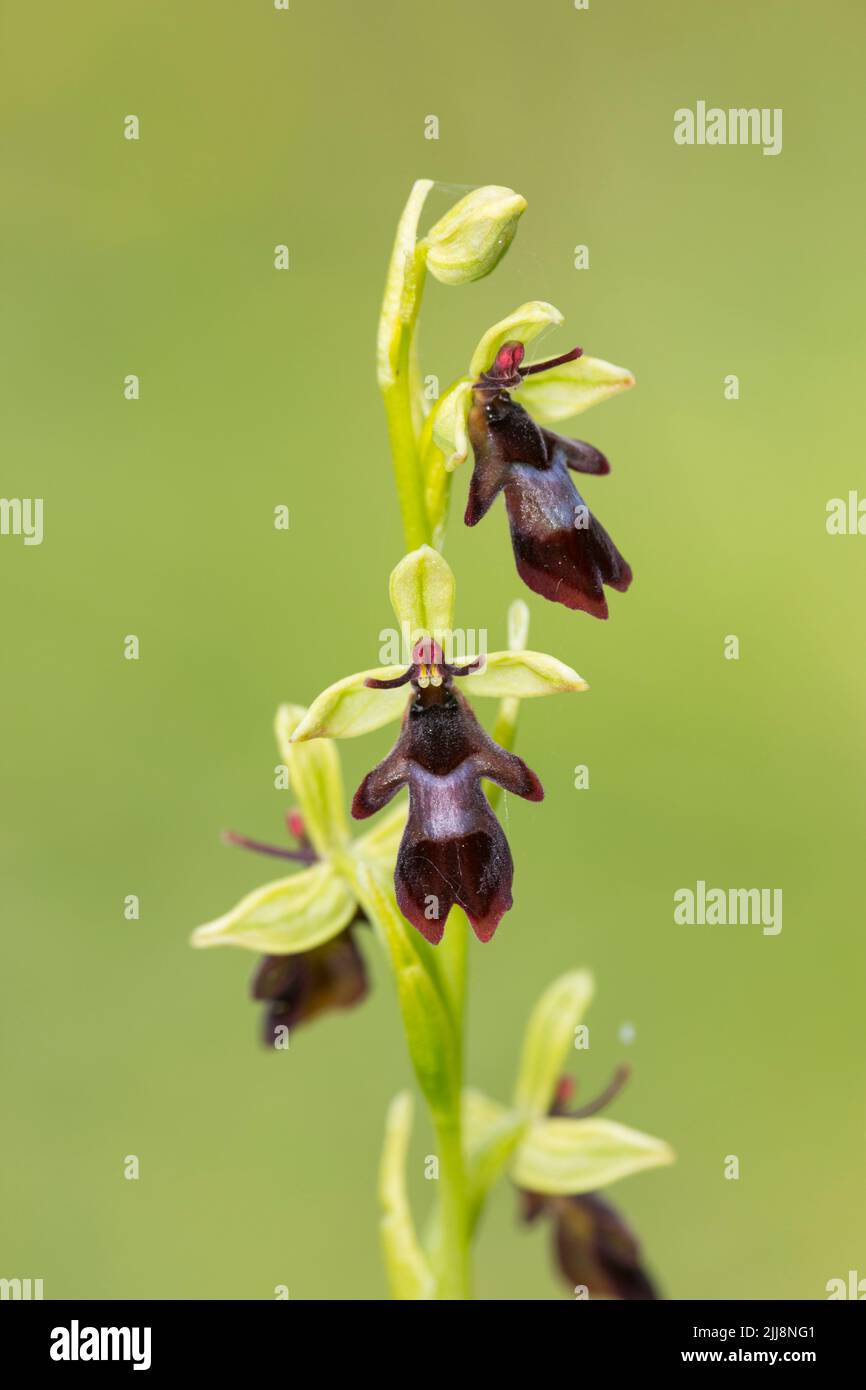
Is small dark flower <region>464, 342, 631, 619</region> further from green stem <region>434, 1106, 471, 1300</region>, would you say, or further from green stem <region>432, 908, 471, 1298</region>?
green stem <region>434, 1106, 471, 1300</region>

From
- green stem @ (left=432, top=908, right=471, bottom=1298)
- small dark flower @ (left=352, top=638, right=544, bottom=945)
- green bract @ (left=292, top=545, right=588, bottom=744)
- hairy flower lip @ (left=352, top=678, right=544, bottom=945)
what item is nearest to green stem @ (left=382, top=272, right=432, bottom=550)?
green bract @ (left=292, top=545, right=588, bottom=744)

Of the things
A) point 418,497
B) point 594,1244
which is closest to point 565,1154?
point 594,1244

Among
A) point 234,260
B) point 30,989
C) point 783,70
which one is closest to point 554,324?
point 30,989

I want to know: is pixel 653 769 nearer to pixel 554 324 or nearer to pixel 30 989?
pixel 30 989

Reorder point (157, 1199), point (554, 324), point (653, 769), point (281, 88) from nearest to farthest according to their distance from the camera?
point (554, 324) → point (157, 1199) → point (653, 769) → point (281, 88)

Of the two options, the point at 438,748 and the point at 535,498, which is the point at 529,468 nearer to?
the point at 535,498

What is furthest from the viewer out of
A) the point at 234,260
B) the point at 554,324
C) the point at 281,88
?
the point at 281,88
